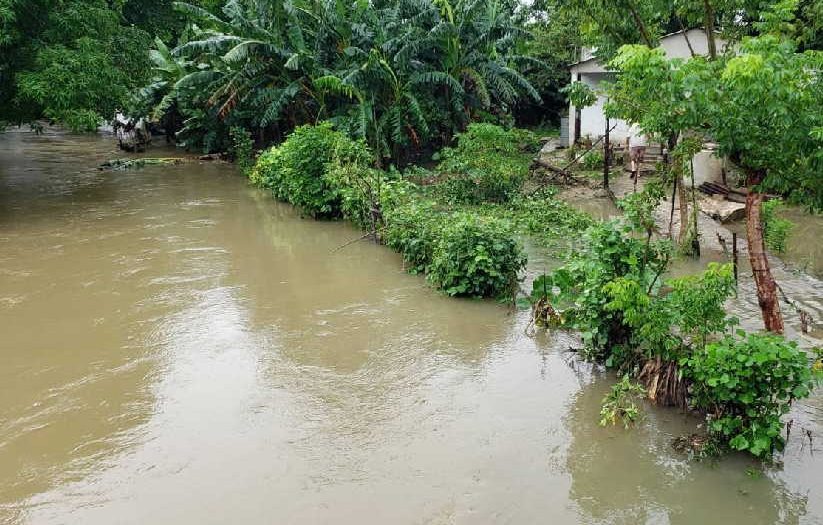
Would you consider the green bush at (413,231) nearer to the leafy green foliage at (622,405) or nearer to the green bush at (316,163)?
the green bush at (316,163)

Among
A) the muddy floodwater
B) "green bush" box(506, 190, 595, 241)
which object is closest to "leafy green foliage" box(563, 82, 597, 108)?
"green bush" box(506, 190, 595, 241)

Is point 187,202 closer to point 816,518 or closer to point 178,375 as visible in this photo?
point 178,375

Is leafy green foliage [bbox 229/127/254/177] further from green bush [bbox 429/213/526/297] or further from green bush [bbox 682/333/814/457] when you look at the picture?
green bush [bbox 682/333/814/457]

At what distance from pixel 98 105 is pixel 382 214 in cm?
648

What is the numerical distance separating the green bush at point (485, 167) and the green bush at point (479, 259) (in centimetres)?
522

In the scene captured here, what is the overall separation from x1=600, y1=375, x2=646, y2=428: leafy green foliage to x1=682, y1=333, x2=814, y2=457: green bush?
620 millimetres

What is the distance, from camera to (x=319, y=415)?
582cm

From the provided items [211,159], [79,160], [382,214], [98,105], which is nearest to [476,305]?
[382,214]

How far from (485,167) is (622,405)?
345 inches

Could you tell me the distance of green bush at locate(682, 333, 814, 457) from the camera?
4609mm

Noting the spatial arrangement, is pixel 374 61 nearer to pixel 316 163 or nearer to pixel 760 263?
pixel 316 163

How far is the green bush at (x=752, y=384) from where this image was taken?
4609mm

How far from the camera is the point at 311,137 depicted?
13453 mm

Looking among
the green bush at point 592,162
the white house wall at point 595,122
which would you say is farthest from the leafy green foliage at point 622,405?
the white house wall at point 595,122
